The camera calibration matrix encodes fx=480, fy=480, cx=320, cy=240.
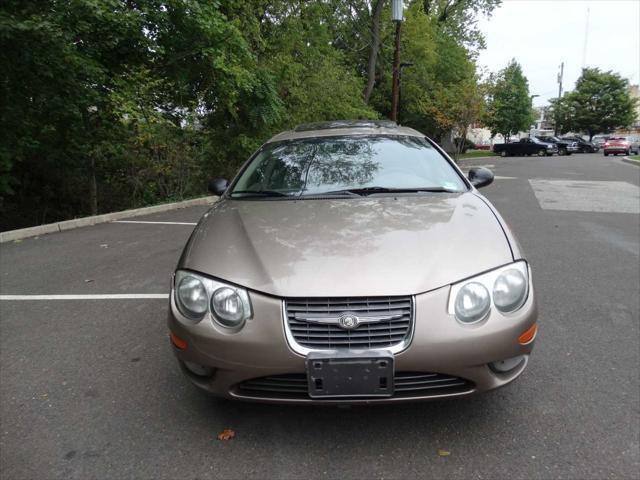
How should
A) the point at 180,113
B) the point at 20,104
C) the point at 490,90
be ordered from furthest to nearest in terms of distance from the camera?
the point at 490,90 < the point at 180,113 < the point at 20,104

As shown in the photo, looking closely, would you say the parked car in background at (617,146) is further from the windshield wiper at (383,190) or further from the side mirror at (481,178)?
the windshield wiper at (383,190)

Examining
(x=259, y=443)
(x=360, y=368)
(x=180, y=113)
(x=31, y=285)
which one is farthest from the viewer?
(x=180, y=113)

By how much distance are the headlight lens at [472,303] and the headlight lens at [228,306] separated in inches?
37.8

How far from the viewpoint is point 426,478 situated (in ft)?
6.84

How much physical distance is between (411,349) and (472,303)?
0.35 meters

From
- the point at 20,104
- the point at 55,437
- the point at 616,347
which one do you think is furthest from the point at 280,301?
the point at 20,104

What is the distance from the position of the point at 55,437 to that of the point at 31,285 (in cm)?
296

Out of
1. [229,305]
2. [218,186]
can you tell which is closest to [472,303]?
[229,305]

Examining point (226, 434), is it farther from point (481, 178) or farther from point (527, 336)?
point (481, 178)

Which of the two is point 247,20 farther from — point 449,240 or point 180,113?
point 449,240

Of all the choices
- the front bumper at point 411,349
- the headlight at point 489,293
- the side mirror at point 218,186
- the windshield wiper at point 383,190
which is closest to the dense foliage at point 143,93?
the side mirror at point 218,186

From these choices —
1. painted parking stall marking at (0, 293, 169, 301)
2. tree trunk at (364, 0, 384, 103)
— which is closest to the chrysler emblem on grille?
painted parking stall marking at (0, 293, 169, 301)

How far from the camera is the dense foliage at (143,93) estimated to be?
705 centimetres

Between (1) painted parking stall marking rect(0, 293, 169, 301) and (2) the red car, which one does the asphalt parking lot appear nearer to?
(1) painted parking stall marking rect(0, 293, 169, 301)
